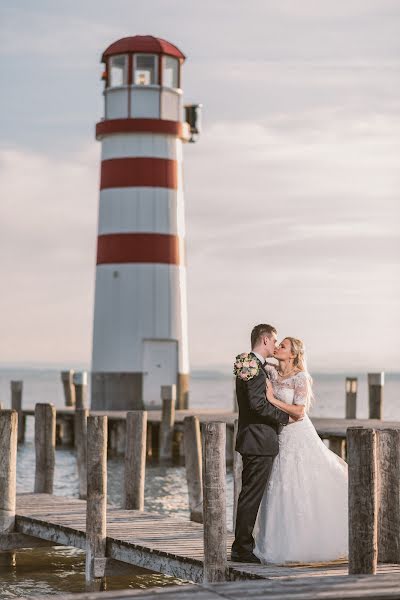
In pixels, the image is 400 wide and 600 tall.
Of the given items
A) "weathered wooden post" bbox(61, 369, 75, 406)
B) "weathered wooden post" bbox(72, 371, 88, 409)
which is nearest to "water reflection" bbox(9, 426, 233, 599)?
"weathered wooden post" bbox(72, 371, 88, 409)

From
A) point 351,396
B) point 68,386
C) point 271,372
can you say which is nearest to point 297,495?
point 271,372

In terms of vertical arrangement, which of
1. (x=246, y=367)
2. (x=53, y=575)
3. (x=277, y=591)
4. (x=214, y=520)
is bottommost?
(x=53, y=575)

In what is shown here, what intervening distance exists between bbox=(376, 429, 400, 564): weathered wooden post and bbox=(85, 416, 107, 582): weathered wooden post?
9.86ft

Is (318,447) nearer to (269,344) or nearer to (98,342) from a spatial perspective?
(269,344)

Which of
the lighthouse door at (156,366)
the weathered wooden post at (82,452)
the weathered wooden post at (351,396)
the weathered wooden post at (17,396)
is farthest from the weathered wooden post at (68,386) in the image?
the weathered wooden post at (82,452)

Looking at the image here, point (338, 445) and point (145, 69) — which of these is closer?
point (338, 445)

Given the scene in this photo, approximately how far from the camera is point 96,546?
462 inches

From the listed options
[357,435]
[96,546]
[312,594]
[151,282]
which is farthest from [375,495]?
[151,282]

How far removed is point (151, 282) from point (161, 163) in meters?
2.68

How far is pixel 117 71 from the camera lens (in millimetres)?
29078

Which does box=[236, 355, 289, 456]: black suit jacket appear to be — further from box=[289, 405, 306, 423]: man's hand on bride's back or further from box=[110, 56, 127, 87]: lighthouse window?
box=[110, 56, 127, 87]: lighthouse window

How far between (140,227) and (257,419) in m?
18.7

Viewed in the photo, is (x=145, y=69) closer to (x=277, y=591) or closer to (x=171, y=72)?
(x=171, y=72)

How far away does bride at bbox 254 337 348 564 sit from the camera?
9.84 metres
